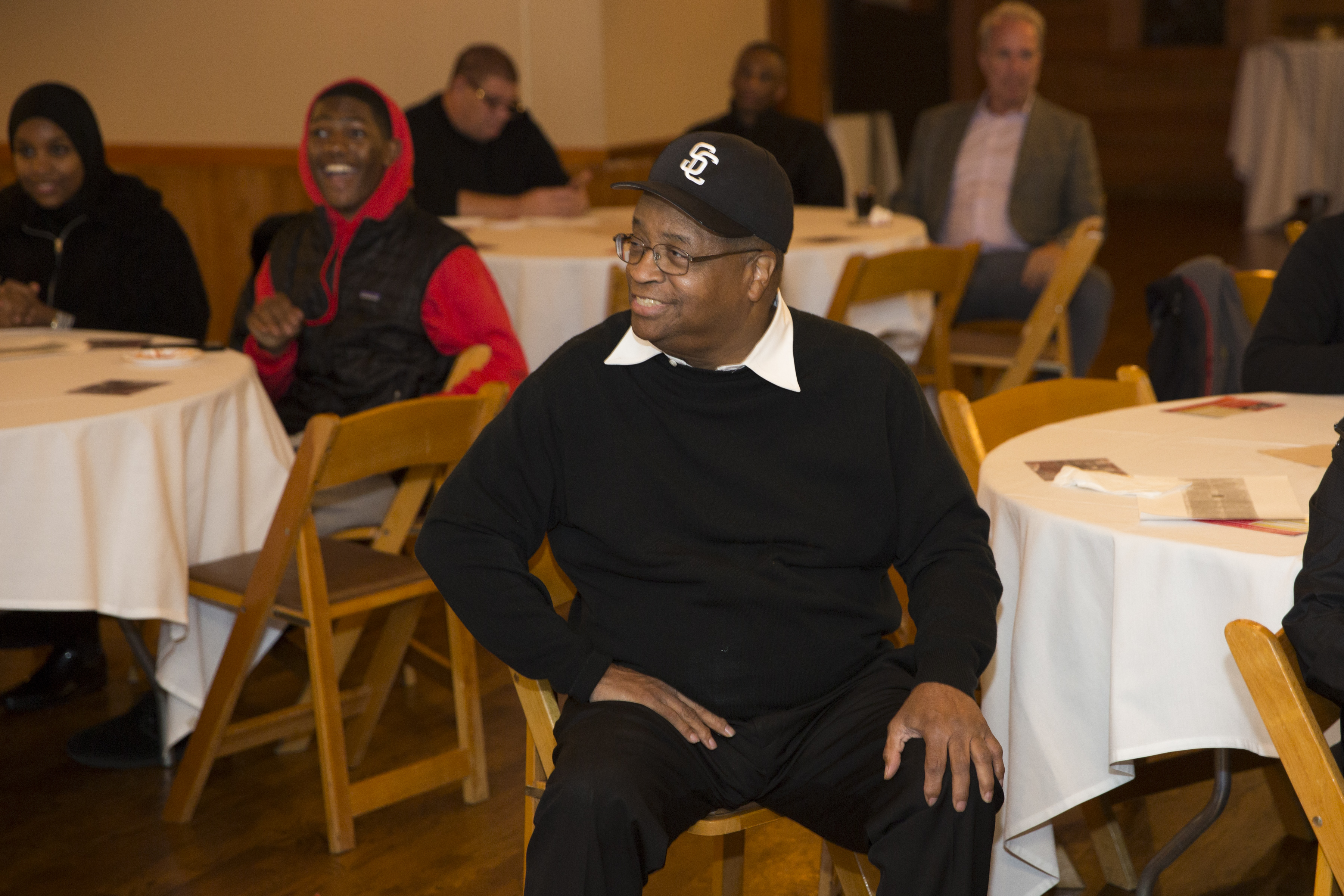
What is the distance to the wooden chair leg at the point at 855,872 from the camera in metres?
1.76

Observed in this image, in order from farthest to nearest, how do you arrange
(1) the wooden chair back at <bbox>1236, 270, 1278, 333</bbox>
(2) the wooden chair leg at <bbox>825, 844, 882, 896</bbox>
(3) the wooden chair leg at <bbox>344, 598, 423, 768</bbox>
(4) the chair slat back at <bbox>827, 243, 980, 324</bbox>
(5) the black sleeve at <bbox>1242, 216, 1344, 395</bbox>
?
(4) the chair slat back at <bbox>827, 243, 980, 324</bbox>, (1) the wooden chair back at <bbox>1236, 270, 1278, 333</bbox>, (3) the wooden chair leg at <bbox>344, 598, 423, 768</bbox>, (5) the black sleeve at <bbox>1242, 216, 1344, 395</bbox>, (2) the wooden chair leg at <bbox>825, 844, 882, 896</bbox>

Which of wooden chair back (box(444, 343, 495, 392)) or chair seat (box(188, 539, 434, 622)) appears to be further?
wooden chair back (box(444, 343, 495, 392))

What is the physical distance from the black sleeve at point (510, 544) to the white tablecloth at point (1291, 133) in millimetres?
10633

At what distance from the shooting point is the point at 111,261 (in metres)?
3.59

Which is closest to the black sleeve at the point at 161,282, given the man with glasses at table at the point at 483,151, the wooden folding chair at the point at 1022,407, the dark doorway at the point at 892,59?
the man with glasses at table at the point at 483,151

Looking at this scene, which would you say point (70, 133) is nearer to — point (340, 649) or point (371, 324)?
point (371, 324)

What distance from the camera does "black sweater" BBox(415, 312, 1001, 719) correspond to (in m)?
1.69

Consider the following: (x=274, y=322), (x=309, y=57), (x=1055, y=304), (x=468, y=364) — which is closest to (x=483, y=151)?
(x=309, y=57)

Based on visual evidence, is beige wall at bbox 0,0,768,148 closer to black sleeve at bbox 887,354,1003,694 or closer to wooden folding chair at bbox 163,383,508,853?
wooden folding chair at bbox 163,383,508,853

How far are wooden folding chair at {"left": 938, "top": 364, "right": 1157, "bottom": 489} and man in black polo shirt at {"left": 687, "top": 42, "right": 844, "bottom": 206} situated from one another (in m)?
3.60

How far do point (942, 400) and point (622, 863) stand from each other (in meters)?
1.04

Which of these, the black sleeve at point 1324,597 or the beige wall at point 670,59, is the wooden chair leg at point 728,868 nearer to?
the black sleeve at point 1324,597

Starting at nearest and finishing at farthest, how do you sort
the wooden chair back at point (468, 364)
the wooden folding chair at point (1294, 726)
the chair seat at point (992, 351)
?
1. the wooden folding chair at point (1294, 726)
2. the wooden chair back at point (468, 364)
3. the chair seat at point (992, 351)

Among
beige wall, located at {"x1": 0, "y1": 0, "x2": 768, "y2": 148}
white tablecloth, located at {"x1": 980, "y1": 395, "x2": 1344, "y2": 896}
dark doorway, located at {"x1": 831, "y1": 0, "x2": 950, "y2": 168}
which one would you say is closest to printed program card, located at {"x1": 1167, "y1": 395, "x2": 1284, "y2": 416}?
white tablecloth, located at {"x1": 980, "y1": 395, "x2": 1344, "y2": 896}
